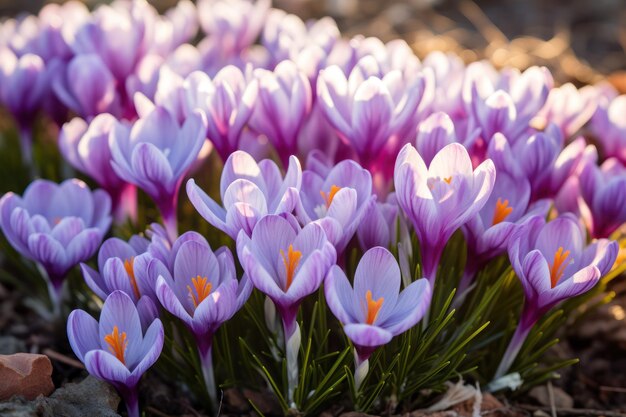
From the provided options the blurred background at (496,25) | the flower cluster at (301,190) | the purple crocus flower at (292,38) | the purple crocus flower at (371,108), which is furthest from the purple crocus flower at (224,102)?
the blurred background at (496,25)

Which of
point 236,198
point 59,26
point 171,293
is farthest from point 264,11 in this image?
point 171,293

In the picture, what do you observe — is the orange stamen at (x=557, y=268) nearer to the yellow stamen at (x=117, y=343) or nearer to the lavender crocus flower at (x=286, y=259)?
the lavender crocus flower at (x=286, y=259)

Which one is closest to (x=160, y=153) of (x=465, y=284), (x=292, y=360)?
(x=292, y=360)

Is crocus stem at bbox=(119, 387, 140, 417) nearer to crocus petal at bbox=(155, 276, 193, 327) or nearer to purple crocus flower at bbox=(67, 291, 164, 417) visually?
purple crocus flower at bbox=(67, 291, 164, 417)

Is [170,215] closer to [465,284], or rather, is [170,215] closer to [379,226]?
[379,226]

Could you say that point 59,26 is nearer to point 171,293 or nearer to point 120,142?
point 120,142
